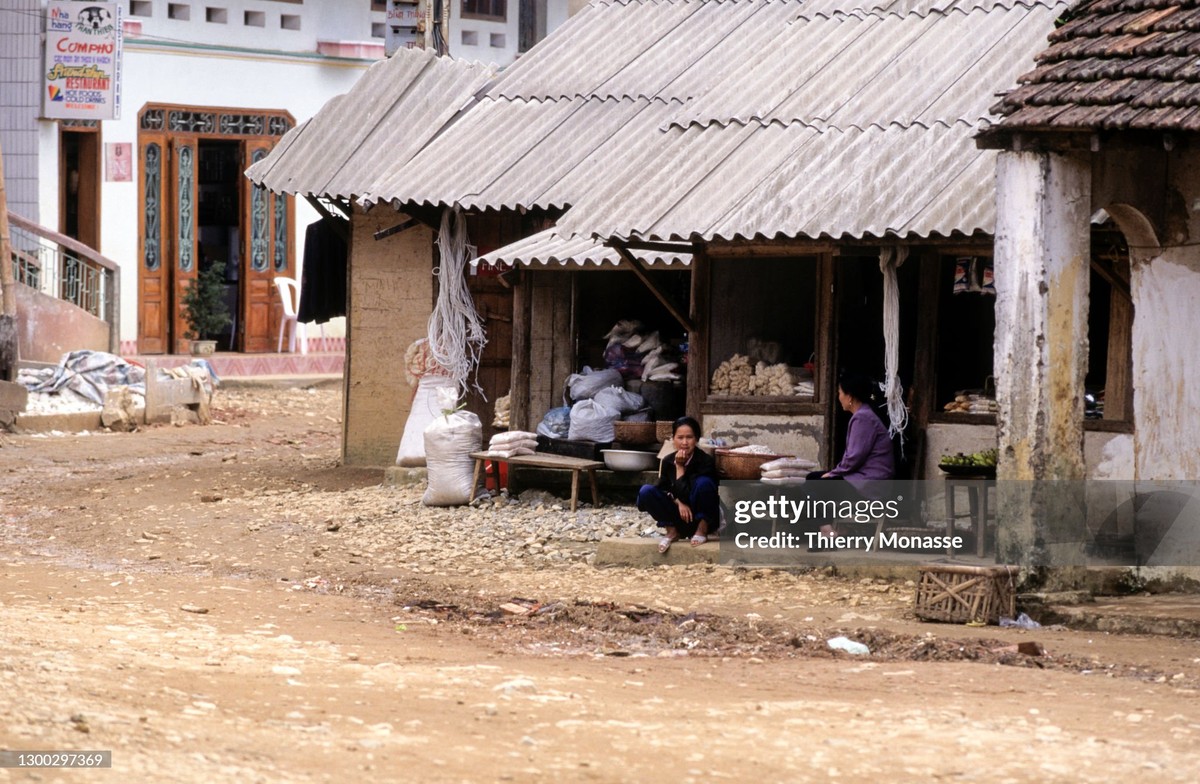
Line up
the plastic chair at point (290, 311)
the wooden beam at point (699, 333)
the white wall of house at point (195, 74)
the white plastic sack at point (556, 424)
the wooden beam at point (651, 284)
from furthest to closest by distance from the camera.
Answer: the plastic chair at point (290, 311) → the white wall of house at point (195, 74) → the white plastic sack at point (556, 424) → the wooden beam at point (699, 333) → the wooden beam at point (651, 284)

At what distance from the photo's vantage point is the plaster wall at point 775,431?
1245cm

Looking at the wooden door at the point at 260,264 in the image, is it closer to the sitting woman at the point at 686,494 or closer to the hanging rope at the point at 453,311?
the hanging rope at the point at 453,311

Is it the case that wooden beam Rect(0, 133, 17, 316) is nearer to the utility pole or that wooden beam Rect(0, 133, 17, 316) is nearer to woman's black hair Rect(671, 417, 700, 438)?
the utility pole

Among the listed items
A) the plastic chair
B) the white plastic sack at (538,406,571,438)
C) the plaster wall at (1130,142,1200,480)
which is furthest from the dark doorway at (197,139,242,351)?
the plaster wall at (1130,142,1200,480)

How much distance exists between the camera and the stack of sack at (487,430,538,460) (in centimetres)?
1387

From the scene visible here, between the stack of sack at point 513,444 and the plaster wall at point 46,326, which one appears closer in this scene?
the stack of sack at point 513,444

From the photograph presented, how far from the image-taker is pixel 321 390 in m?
25.1

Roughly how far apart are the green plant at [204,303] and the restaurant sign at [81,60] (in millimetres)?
2717

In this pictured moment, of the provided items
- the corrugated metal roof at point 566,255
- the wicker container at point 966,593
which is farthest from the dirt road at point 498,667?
the corrugated metal roof at point 566,255

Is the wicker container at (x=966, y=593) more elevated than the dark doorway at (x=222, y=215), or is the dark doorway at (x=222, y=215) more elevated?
the dark doorway at (x=222, y=215)

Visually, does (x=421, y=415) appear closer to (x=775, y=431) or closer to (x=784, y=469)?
(x=775, y=431)

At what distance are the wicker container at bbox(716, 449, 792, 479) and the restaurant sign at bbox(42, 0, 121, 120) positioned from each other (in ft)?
42.1

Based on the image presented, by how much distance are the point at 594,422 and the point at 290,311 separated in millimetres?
11943

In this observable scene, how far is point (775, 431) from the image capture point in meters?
12.6
